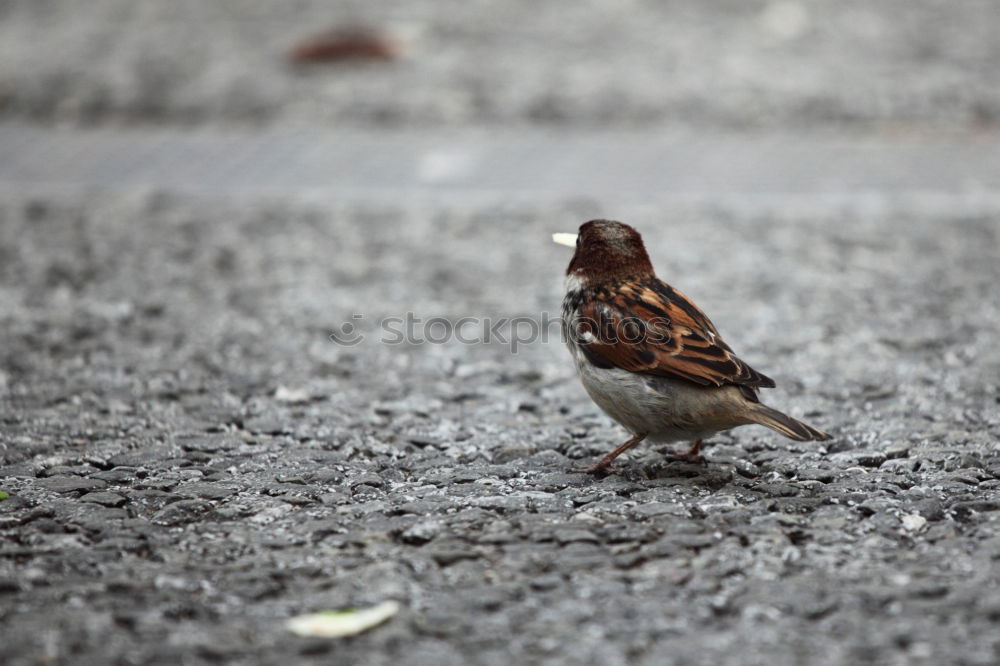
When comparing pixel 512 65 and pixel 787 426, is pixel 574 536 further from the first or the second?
pixel 512 65

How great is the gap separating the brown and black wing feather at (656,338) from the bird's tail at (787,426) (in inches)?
4.5

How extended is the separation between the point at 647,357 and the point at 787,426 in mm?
569

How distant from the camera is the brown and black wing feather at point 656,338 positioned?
13.8ft

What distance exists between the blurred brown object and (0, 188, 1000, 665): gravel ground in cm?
335

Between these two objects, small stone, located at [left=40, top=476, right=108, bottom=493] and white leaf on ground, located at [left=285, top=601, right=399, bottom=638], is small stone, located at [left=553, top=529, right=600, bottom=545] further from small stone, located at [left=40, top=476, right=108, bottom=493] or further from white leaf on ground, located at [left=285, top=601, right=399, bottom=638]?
small stone, located at [left=40, top=476, right=108, bottom=493]

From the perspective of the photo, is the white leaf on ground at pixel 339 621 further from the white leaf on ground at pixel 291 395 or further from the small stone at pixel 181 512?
the white leaf on ground at pixel 291 395

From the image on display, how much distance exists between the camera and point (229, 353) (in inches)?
234

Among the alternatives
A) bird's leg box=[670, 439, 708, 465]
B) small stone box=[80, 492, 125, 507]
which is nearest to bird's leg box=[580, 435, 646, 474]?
bird's leg box=[670, 439, 708, 465]

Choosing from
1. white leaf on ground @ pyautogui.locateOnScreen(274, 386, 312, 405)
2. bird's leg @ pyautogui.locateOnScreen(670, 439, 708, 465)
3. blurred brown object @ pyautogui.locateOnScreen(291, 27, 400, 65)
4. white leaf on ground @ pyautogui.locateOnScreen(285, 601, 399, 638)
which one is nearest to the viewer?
white leaf on ground @ pyautogui.locateOnScreen(285, 601, 399, 638)

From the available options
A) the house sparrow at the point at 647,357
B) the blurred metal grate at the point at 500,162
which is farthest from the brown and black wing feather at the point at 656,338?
the blurred metal grate at the point at 500,162

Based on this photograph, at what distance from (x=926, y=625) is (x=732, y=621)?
53cm

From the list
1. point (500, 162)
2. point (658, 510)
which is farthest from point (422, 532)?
point (500, 162)

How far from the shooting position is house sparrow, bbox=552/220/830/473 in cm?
417

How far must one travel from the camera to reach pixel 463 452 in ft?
15.6
